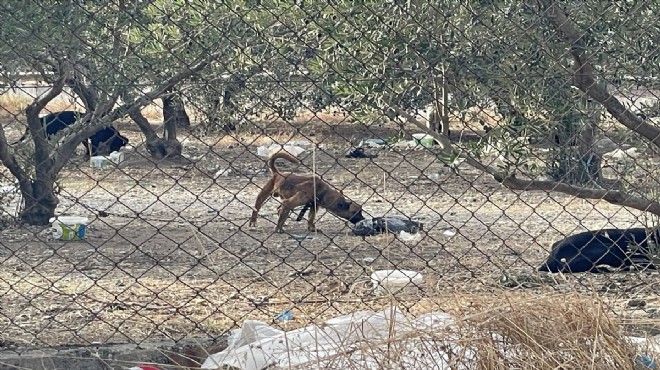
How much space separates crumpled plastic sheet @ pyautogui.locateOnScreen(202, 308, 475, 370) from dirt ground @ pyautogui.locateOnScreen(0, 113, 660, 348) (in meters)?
0.11

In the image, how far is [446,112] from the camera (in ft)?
12.1

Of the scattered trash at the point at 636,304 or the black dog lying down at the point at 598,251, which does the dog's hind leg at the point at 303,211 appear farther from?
the scattered trash at the point at 636,304

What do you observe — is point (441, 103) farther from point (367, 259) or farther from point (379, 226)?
point (379, 226)

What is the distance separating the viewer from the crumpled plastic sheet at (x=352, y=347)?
109 inches

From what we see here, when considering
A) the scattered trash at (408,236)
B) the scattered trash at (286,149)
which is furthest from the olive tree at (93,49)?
the scattered trash at (286,149)

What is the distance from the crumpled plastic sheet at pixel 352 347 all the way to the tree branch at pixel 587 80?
3.98 feet

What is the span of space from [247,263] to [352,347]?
303 centimetres

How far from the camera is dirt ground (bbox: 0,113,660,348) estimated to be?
12.2 feet

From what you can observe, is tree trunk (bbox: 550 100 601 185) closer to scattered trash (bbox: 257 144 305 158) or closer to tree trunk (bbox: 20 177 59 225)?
tree trunk (bbox: 20 177 59 225)

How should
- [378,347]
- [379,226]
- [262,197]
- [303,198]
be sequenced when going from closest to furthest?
[378,347]
[379,226]
[303,198]
[262,197]

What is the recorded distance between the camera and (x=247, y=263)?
5.78 metres

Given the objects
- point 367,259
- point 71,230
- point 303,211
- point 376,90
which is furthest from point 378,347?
point 303,211

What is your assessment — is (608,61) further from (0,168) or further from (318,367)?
(0,168)

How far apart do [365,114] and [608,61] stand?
982 millimetres
